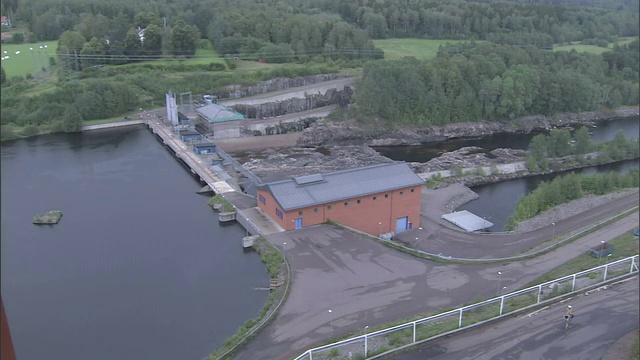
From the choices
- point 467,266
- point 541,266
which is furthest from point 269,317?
point 541,266

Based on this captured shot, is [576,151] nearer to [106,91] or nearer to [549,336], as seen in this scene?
[549,336]

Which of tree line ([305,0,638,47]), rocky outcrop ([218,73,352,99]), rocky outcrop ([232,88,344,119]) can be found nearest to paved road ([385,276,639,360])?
tree line ([305,0,638,47])

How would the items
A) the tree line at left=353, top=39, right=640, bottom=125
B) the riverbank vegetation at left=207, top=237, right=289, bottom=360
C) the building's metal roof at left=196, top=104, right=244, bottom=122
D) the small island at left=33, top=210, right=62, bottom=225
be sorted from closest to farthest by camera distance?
the riverbank vegetation at left=207, top=237, right=289, bottom=360, the small island at left=33, top=210, right=62, bottom=225, the building's metal roof at left=196, top=104, right=244, bottom=122, the tree line at left=353, top=39, right=640, bottom=125

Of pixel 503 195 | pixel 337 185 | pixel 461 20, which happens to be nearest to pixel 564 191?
pixel 503 195

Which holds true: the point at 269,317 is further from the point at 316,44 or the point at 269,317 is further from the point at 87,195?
the point at 316,44

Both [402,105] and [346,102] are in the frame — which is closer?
[402,105]

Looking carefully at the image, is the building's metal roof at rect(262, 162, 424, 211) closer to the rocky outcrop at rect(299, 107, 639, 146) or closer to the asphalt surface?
the asphalt surface
